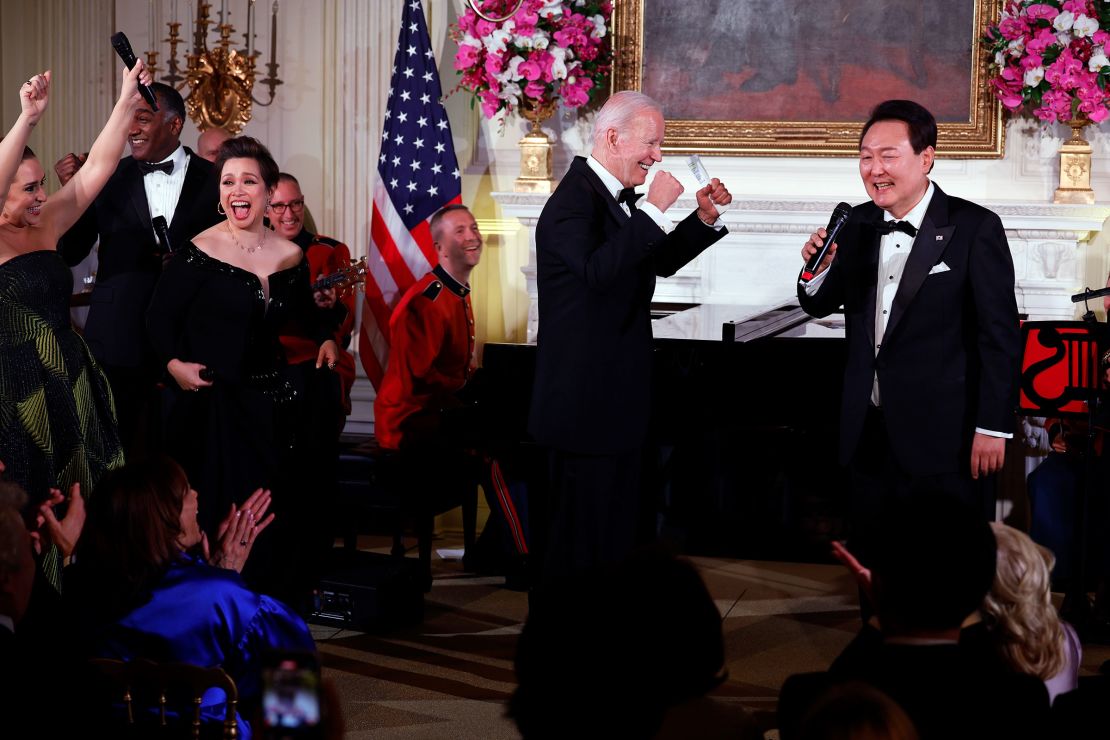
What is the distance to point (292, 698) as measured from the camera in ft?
4.07

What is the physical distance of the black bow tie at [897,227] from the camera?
3.68m

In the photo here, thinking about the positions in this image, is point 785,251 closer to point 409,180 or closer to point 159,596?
point 409,180

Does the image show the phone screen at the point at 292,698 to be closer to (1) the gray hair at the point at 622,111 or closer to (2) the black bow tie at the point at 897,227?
(1) the gray hair at the point at 622,111

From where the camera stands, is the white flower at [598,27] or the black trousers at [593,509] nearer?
the black trousers at [593,509]

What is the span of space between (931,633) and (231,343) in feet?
9.01

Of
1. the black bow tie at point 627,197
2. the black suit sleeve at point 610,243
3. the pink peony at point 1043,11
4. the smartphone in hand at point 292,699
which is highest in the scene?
the pink peony at point 1043,11

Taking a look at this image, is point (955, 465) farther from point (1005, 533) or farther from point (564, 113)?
point (564, 113)

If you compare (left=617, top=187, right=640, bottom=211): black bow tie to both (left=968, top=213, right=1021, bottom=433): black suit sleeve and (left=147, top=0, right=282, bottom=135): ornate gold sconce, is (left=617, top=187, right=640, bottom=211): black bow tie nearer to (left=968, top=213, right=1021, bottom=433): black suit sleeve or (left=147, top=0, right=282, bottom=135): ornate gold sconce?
(left=968, top=213, right=1021, bottom=433): black suit sleeve

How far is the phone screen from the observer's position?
1.23m

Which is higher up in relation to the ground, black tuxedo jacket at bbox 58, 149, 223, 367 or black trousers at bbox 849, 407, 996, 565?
black tuxedo jacket at bbox 58, 149, 223, 367

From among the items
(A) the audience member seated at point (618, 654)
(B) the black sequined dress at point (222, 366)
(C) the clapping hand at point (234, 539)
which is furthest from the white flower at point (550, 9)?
(A) the audience member seated at point (618, 654)

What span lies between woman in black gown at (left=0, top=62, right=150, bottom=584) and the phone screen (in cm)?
280

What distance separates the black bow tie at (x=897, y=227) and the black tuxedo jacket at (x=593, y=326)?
0.46m

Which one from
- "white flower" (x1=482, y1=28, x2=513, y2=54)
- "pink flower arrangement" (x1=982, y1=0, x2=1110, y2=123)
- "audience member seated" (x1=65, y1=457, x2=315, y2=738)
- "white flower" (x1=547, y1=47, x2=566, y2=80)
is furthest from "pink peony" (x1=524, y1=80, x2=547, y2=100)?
"audience member seated" (x1=65, y1=457, x2=315, y2=738)
